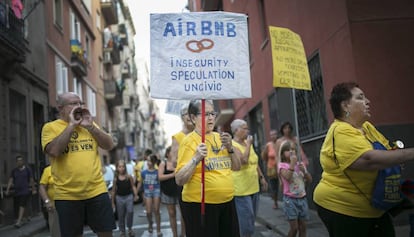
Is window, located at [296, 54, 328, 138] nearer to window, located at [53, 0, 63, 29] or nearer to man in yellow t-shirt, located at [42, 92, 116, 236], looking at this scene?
man in yellow t-shirt, located at [42, 92, 116, 236]

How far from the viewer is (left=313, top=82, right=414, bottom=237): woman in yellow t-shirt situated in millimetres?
3115

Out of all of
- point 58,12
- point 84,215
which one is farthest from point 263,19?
point 84,215

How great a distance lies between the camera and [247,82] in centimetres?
436

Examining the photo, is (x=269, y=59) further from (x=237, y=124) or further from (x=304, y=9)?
(x=237, y=124)

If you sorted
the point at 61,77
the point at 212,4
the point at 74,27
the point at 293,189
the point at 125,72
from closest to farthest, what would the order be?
the point at 293,189 < the point at 61,77 < the point at 74,27 < the point at 212,4 < the point at 125,72

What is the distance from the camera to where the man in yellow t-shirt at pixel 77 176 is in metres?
4.26

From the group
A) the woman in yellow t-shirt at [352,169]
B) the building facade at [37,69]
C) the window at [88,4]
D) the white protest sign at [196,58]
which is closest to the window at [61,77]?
the building facade at [37,69]

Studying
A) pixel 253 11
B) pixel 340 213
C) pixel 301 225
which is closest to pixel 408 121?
pixel 301 225

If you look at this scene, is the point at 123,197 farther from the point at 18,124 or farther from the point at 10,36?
the point at 18,124

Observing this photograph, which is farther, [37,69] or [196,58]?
[37,69]

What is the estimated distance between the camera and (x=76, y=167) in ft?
14.1

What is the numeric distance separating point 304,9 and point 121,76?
1409 inches

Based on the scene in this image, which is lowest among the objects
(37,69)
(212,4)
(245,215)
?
(245,215)

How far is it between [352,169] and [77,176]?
2542mm
